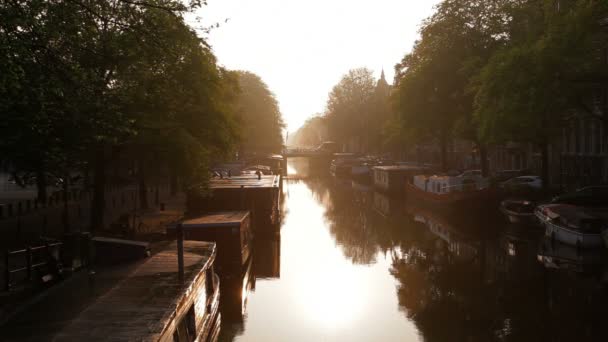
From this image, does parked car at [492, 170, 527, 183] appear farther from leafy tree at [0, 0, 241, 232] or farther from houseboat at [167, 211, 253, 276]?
houseboat at [167, 211, 253, 276]

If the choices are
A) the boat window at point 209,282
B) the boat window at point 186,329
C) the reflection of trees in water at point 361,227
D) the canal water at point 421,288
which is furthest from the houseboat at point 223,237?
the boat window at point 186,329

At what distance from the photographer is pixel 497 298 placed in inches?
883

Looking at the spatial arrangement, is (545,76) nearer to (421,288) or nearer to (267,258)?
(421,288)

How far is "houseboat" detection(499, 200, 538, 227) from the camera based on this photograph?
123 feet

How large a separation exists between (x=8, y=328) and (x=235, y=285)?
12979 millimetres

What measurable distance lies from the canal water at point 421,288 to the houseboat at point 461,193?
3.14m

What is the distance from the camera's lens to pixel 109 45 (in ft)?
73.7

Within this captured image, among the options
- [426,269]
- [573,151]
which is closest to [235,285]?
[426,269]

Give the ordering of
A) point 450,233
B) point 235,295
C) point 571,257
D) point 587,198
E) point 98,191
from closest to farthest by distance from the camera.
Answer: point 235,295 → point 571,257 → point 98,191 → point 587,198 → point 450,233

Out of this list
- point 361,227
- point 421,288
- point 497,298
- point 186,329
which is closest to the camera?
point 186,329

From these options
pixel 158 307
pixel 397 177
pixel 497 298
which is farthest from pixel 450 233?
pixel 158 307

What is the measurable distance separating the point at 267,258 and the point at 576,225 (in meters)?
14.0

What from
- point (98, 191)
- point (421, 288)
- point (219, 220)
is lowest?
point (421, 288)

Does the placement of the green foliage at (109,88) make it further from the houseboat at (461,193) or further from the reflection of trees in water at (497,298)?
the houseboat at (461,193)
